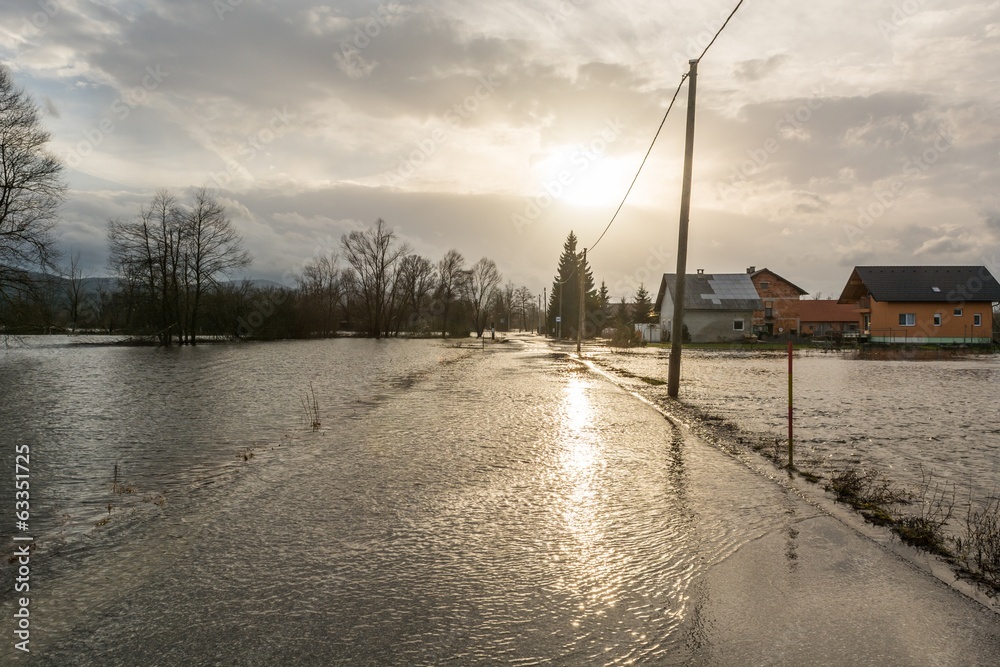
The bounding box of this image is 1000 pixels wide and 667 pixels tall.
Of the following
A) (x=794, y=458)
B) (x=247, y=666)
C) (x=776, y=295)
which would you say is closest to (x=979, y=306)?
(x=776, y=295)

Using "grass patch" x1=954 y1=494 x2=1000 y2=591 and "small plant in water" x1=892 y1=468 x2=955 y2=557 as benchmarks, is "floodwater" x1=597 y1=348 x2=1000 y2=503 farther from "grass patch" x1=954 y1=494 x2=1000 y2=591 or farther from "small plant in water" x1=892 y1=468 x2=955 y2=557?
"grass patch" x1=954 y1=494 x2=1000 y2=591

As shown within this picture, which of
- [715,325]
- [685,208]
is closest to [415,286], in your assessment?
[715,325]

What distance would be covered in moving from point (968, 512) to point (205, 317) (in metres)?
64.5

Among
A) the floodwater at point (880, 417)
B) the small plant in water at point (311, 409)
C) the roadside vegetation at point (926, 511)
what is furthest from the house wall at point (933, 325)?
the roadside vegetation at point (926, 511)

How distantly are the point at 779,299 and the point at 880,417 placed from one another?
222 ft

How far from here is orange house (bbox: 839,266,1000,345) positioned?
188 feet

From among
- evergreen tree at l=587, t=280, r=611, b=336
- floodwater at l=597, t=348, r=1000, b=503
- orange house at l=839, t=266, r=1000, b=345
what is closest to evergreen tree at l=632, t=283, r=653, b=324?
evergreen tree at l=587, t=280, r=611, b=336

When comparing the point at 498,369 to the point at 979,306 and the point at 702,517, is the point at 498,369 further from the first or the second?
the point at 979,306

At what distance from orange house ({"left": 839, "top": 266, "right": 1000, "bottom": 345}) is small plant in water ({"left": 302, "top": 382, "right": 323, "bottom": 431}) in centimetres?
5724

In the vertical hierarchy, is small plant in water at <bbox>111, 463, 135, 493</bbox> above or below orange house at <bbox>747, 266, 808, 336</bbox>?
below

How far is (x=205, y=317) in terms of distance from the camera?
61.0 m

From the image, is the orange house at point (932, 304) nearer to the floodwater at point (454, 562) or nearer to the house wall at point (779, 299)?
the house wall at point (779, 299)

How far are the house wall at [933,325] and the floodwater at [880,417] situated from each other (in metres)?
37.4

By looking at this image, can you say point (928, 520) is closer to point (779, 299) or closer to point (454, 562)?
point (454, 562)
